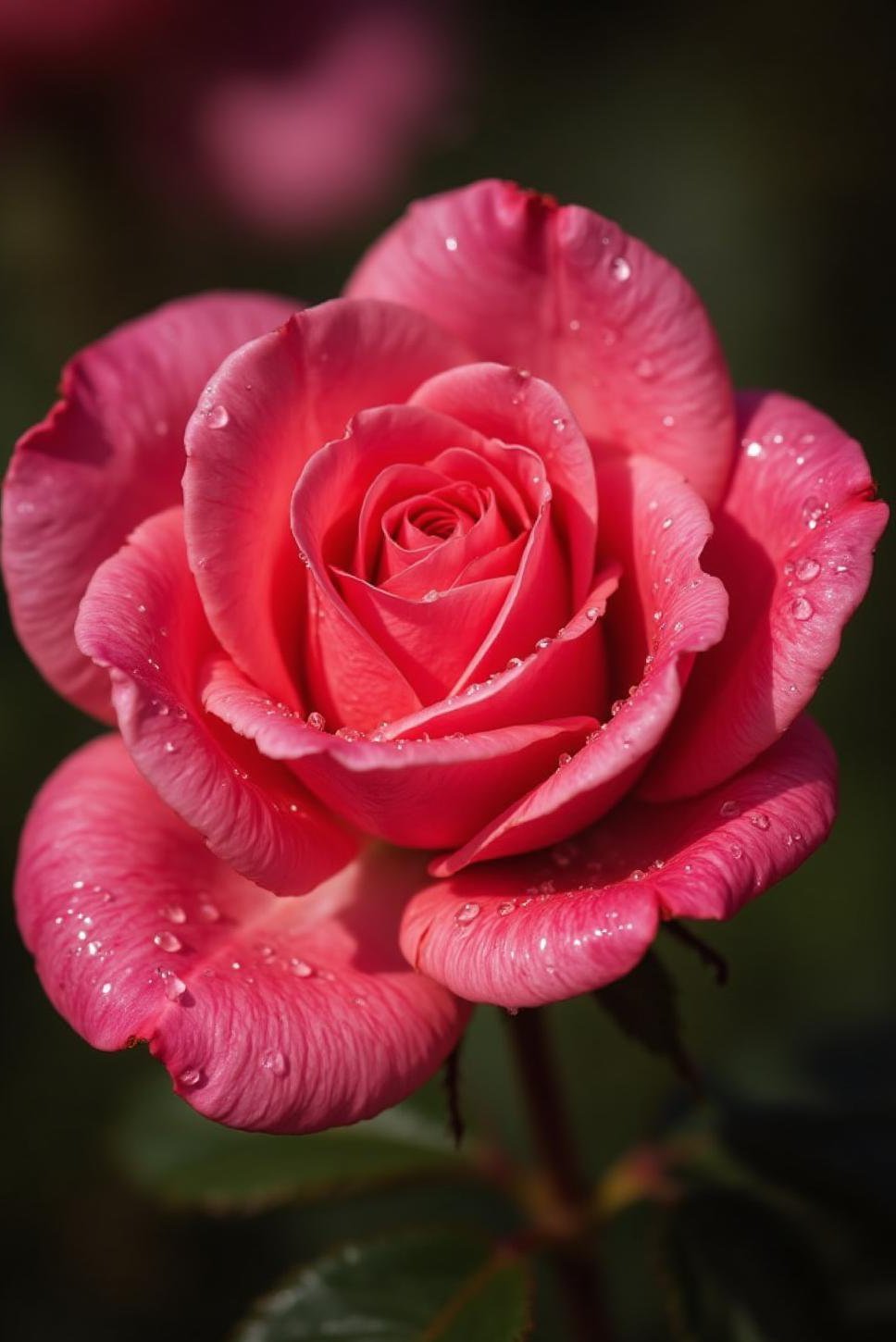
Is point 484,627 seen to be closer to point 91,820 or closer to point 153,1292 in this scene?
point 91,820

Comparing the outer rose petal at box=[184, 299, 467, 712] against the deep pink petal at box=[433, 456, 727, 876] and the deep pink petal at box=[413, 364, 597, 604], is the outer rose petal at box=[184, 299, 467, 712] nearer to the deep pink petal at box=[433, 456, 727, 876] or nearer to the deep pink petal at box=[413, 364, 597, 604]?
the deep pink petal at box=[413, 364, 597, 604]

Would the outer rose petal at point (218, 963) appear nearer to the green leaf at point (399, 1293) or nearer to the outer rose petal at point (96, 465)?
the outer rose petal at point (96, 465)

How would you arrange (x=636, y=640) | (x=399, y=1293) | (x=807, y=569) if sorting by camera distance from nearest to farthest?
(x=807, y=569)
(x=636, y=640)
(x=399, y=1293)

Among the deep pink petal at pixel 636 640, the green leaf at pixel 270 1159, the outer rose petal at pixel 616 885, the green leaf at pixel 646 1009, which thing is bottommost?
the green leaf at pixel 270 1159

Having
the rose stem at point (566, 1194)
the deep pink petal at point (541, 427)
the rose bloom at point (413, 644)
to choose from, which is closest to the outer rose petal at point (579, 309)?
the rose bloom at point (413, 644)

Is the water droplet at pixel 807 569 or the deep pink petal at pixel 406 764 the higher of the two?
the water droplet at pixel 807 569

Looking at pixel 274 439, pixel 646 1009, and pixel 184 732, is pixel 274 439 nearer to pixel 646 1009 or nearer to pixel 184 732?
pixel 184 732

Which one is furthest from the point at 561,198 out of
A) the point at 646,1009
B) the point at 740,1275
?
the point at 646,1009

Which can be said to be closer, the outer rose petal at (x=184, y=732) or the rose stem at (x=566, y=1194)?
the outer rose petal at (x=184, y=732)
